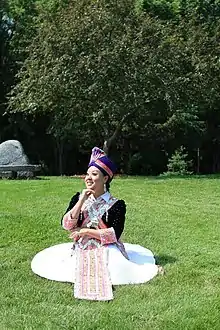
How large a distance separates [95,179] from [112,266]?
73cm

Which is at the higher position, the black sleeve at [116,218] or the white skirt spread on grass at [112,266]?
the black sleeve at [116,218]

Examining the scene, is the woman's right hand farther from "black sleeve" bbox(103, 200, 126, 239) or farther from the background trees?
the background trees

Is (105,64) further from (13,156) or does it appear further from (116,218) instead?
(116,218)

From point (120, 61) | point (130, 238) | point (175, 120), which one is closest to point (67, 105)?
point (120, 61)

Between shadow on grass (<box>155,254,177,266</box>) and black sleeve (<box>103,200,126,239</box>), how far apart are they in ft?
2.14

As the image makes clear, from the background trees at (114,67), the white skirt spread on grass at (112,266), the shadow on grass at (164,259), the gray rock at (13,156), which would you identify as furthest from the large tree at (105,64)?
the white skirt spread on grass at (112,266)

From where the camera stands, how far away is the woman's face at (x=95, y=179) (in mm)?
4660

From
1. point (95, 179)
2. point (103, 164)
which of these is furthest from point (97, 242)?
point (103, 164)

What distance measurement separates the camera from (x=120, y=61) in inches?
531

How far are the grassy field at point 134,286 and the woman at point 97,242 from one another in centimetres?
13

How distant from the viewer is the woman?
4496 millimetres

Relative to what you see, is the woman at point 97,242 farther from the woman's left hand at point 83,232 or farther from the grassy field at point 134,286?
the grassy field at point 134,286

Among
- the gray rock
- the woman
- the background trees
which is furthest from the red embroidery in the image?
the background trees

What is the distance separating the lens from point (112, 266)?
14.8ft
